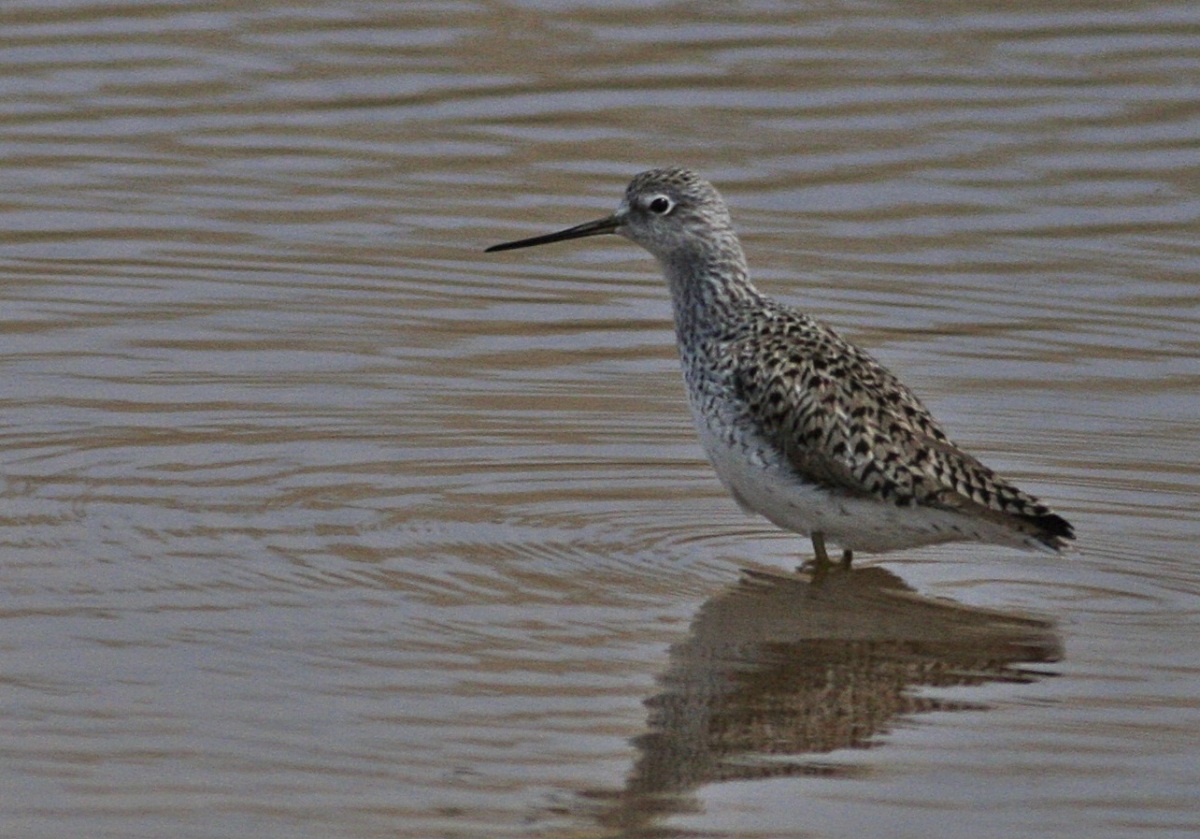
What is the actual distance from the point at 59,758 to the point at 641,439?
14.2 feet

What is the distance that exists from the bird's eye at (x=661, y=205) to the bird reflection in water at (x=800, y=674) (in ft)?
5.96

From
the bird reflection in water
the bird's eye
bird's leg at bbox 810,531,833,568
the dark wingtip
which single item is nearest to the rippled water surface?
the bird reflection in water

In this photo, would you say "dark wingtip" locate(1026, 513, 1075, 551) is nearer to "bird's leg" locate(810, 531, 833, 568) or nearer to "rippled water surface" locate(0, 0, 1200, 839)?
"rippled water surface" locate(0, 0, 1200, 839)

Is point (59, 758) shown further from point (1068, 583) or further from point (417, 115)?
point (417, 115)

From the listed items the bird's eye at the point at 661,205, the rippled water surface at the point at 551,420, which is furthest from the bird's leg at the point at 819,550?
the bird's eye at the point at 661,205

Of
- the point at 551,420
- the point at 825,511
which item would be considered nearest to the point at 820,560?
the point at 825,511

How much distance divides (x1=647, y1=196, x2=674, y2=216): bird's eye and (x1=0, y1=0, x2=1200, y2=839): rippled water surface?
964 mm

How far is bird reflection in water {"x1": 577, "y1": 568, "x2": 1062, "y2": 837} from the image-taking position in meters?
7.18

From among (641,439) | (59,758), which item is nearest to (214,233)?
(641,439)

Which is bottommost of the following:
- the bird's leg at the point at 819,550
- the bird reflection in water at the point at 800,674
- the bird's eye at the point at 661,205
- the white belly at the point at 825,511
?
the bird reflection in water at the point at 800,674

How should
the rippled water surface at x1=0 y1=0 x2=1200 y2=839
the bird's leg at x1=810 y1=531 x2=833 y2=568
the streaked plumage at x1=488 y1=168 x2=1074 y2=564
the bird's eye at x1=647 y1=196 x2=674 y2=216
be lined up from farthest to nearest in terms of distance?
1. the bird's eye at x1=647 y1=196 x2=674 y2=216
2. the bird's leg at x1=810 y1=531 x2=833 y2=568
3. the streaked plumage at x1=488 y1=168 x2=1074 y2=564
4. the rippled water surface at x1=0 y1=0 x2=1200 y2=839

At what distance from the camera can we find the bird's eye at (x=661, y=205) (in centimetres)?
1057

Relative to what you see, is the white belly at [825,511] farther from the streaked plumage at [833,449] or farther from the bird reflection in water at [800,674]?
the bird reflection in water at [800,674]

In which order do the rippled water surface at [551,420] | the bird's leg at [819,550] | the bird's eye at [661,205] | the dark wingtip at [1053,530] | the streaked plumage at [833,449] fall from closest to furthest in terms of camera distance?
the rippled water surface at [551,420] < the dark wingtip at [1053,530] < the streaked plumage at [833,449] < the bird's leg at [819,550] < the bird's eye at [661,205]
